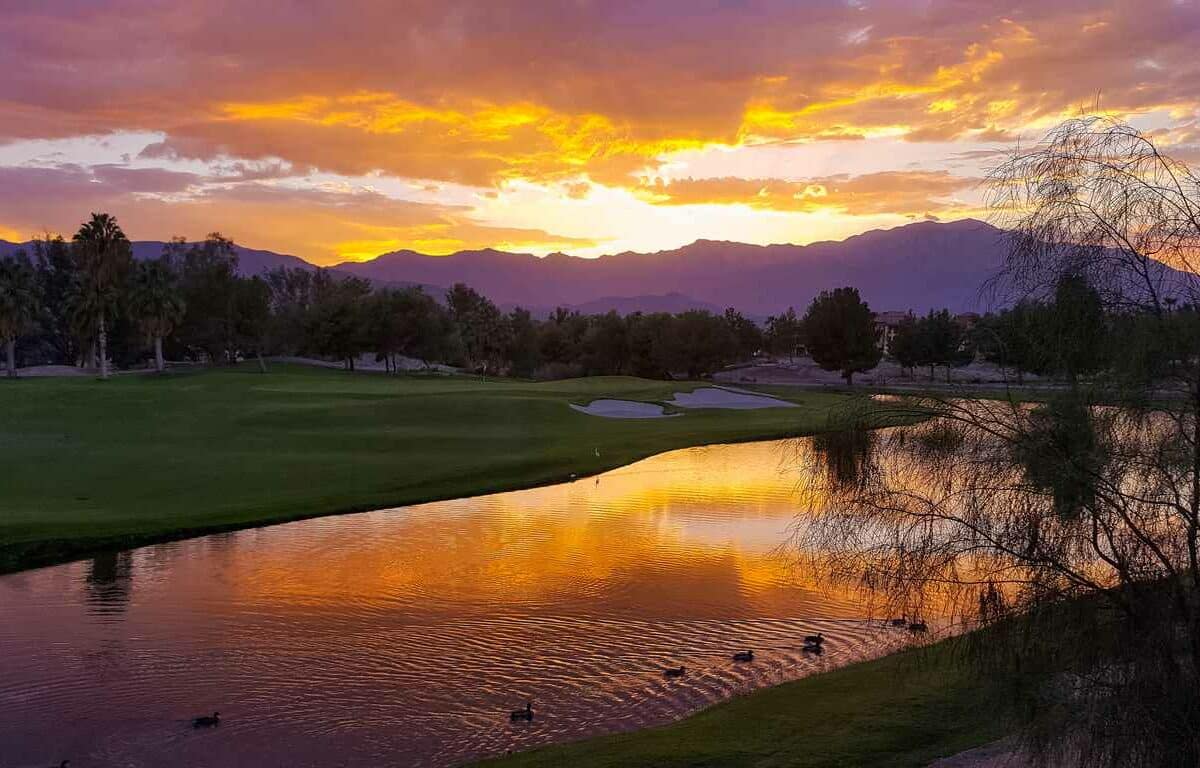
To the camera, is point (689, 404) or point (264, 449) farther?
point (689, 404)

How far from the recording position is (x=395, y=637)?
65.0 feet

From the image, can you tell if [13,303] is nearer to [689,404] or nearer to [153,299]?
[153,299]

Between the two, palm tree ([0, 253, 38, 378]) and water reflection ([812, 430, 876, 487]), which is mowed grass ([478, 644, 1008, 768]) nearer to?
water reflection ([812, 430, 876, 487])

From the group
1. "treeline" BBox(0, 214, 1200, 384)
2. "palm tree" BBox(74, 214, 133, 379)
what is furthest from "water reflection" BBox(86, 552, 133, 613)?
"palm tree" BBox(74, 214, 133, 379)

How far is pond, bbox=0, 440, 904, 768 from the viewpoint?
599 inches

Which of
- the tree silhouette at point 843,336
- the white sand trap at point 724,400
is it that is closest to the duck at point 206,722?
the white sand trap at point 724,400

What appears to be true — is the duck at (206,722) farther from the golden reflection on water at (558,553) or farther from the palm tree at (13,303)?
the palm tree at (13,303)

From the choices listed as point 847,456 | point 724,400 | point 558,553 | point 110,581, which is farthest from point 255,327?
point 847,456

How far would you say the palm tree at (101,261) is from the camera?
86.7m

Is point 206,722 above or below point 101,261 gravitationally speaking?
below

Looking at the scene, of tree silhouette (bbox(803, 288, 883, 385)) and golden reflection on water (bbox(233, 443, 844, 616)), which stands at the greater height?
tree silhouette (bbox(803, 288, 883, 385))

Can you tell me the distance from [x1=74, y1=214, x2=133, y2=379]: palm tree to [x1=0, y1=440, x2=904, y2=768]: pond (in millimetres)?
68761

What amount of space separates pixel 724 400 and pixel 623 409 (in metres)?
12.6

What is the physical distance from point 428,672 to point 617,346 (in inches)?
4756
